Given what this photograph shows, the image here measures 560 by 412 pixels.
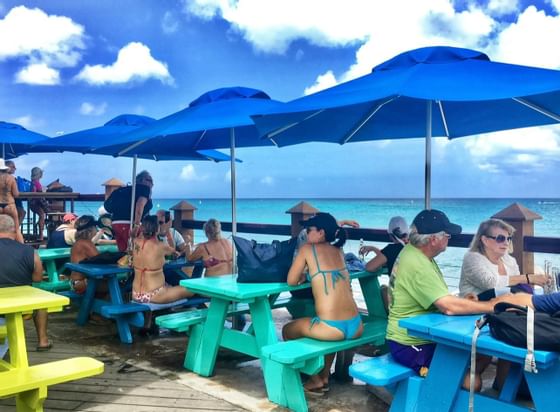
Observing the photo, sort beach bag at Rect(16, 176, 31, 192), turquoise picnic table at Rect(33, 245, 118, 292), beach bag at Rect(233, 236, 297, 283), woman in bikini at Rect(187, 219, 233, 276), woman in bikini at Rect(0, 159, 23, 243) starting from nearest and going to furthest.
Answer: beach bag at Rect(233, 236, 297, 283), woman in bikini at Rect(187, 219, 233, 276), turquoise picnic table at Rect(33, 245, 118, 292), woman in bikini at Rect(0, 159, 23, 243), beach bag at Rect(16, 176, 31, 192)

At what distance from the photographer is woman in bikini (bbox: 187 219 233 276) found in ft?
16.2

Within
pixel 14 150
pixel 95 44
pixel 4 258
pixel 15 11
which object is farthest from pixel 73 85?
pixel 4 258

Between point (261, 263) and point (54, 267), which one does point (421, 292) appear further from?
point (54, 267)

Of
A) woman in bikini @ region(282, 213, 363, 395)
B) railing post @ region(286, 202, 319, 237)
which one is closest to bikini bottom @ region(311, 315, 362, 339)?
woman in bikini @ region(282, 213, 363, 395)

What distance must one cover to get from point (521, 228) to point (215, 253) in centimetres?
267

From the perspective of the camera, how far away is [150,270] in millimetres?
4605

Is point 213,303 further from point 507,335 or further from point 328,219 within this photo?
point 507,335

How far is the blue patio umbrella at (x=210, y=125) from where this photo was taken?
3914 mm

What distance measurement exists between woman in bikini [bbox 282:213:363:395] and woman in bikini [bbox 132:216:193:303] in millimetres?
1497

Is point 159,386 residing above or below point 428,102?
below

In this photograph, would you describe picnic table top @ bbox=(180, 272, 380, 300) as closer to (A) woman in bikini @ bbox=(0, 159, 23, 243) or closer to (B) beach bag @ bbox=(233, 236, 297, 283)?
(B) beach bag @ bbox=(233, 236, 297, 283)

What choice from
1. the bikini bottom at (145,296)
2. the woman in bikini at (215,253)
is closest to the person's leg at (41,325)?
the bikini bottom at (145,296)

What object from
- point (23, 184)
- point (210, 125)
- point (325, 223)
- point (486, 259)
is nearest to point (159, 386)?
point (325, 223)

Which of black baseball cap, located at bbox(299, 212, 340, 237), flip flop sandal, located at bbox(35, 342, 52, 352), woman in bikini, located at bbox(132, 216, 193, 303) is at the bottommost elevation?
flip flop sandal, located at bbox(35, 342, 52, 352)
